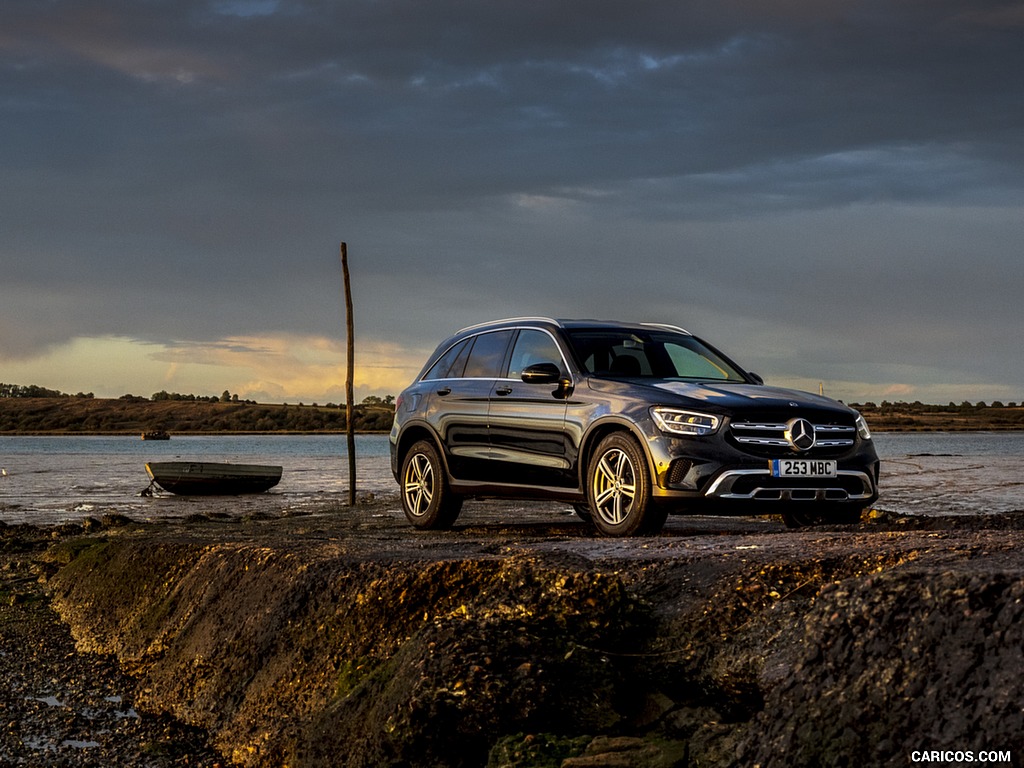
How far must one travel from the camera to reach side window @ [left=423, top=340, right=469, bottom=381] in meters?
10.7

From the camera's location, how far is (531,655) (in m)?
4.31

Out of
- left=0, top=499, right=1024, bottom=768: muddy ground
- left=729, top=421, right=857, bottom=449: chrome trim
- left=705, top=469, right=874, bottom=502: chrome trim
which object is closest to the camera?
left=0, top=499, right=1024, bottom=768: muddy ground

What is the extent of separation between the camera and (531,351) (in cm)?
988

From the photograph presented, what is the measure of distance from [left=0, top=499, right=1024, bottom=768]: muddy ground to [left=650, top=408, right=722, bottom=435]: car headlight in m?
1.75

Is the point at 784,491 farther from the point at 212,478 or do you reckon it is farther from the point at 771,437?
the point at 212,478

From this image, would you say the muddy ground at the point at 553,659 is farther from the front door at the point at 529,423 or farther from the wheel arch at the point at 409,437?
the wheel arch at the point at 409,437

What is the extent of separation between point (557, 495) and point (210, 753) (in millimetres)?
4355

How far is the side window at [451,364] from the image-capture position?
10742mm

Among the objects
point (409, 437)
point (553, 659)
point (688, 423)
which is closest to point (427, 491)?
point (409, 437)

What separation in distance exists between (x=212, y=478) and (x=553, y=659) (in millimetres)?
24220

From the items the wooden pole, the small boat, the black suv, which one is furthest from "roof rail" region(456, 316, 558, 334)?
the small boat

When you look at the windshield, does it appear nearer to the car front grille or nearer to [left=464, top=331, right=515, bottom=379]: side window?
[left=464, top=331, right=515, bottom=379]: side window

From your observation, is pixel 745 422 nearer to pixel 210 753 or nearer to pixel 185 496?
pixel 210 753

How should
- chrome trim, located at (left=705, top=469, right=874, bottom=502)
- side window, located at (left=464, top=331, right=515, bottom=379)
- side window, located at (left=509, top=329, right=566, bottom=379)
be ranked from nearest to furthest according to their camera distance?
1. chrome trim, located at (left=705, top=469, right=874, bottom=502)
2. side window, located at (left=509, top=329, right=566, bottom=379)
3. side window, located at (left=464, top=331, right=515, bottom=379)
